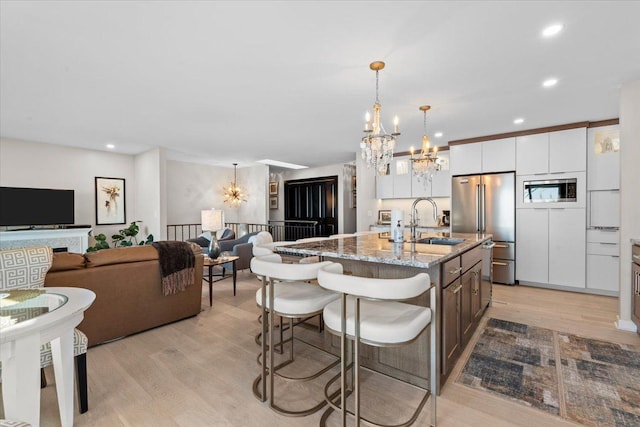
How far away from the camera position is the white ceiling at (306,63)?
192 centimetres

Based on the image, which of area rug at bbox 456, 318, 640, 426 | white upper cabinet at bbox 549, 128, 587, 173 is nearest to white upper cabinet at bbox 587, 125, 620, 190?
white upper cabinet at bbox 549, 128, 587, 173

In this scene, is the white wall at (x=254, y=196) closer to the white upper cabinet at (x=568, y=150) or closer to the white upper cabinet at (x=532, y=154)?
the white upper cabinet at (x=532, y=154)

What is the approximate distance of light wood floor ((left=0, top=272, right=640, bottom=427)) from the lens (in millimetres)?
1726

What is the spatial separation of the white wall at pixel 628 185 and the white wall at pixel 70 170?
327 inches

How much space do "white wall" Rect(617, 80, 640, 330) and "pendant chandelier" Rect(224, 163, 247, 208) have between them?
799 centimetres

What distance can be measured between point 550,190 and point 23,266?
6165 millimetres

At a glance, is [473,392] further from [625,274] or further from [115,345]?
[115,345]

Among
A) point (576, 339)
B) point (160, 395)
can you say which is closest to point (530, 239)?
point (576, 339)

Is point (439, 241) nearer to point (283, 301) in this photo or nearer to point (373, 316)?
point (373, 316)

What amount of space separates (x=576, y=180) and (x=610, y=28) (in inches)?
117

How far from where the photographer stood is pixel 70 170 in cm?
591

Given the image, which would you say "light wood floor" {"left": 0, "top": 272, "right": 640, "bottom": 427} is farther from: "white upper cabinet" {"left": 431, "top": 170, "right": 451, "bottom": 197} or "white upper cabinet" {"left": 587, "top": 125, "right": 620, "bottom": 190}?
"white upper cabinet" {"left": 431, "top": 170, "right": 451, "bottom": 197}

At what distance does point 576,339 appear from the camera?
2.78 meters

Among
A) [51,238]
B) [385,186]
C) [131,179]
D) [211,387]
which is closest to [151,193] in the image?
[131,179]
